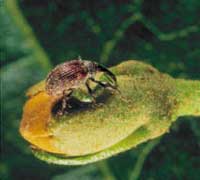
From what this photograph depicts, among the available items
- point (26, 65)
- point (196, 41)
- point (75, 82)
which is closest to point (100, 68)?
point (75, 82)

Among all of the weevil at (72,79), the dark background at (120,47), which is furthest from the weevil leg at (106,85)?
the dark background at (120,47)

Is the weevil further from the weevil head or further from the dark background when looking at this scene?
the dark background

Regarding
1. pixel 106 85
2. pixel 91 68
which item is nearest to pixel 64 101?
pixel 106 85

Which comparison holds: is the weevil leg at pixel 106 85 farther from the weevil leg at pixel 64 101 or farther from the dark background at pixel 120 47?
the dark background at pixel 120 47

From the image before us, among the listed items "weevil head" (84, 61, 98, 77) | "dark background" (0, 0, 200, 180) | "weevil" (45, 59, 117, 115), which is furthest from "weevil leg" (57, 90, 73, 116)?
"dark background" (0, 0, 200, 180)

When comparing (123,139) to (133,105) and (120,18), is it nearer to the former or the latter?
(133,105)

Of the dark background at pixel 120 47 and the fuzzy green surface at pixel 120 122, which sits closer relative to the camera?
the fuzzy green surface at pixel 120 122

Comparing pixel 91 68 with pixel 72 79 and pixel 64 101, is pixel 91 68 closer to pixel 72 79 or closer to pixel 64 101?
pixel 72 79
